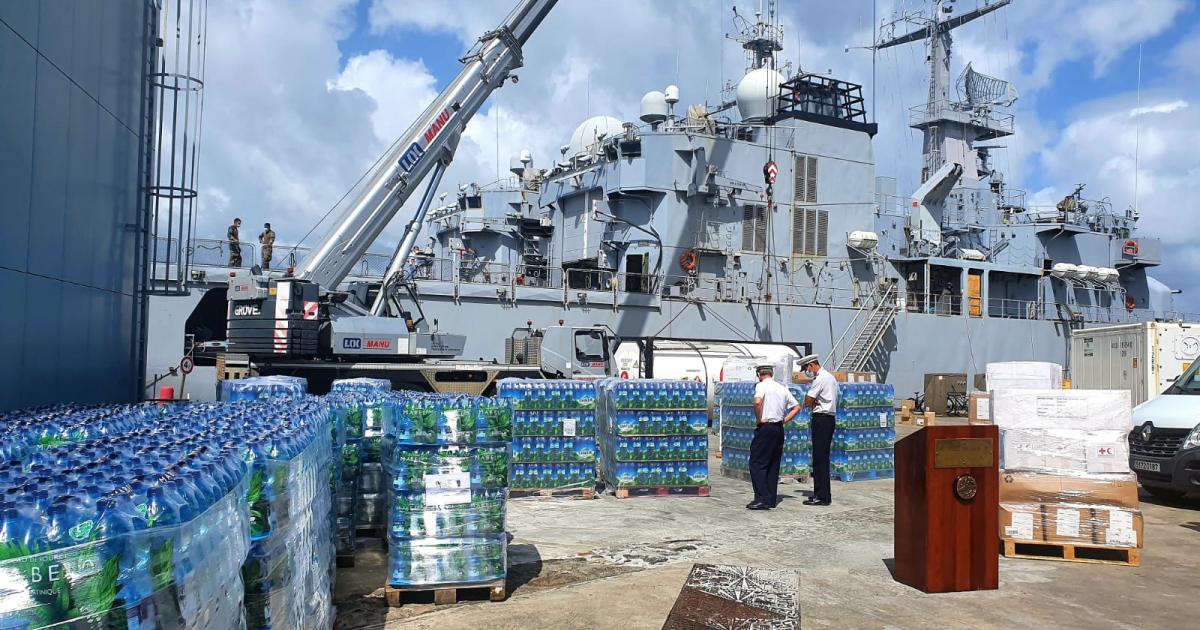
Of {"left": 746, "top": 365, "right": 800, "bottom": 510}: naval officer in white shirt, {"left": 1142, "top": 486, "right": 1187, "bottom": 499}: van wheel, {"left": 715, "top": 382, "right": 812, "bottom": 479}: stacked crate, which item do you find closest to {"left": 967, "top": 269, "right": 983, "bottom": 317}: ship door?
{"left": 1142, "top": 486, "right": 1187, "bottom": 499}: van wheel

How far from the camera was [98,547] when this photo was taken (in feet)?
6.97

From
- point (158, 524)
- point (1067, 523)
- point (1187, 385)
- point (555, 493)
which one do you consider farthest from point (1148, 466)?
point (158, 524)

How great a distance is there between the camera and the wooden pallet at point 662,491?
11.3 m

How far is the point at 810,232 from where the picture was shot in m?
29.6

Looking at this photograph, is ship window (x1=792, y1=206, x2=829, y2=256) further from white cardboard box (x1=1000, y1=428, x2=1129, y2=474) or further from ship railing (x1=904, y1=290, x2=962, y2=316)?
white cardboard box (x1=1000, y1=428, x2=1129, y2=474)

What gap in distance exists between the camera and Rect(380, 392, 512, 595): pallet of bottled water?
6.31 m

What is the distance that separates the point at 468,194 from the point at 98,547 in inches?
1408

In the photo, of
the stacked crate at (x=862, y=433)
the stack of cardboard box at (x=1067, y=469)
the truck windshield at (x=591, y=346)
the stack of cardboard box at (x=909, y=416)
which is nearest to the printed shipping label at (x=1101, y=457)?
the stack of cardboard box at (x=1067, y=469)

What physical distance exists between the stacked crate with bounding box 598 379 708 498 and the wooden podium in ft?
14.7

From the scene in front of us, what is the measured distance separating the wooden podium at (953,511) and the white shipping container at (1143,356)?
1327 centimetres

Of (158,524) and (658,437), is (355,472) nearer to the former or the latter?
(658,437)

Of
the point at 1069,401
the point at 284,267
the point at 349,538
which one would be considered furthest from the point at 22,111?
the point at 284,267

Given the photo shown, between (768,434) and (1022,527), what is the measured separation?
3.06 metres

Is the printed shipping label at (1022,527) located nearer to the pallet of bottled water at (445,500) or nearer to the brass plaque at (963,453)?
the brass plaque at (963,453)
